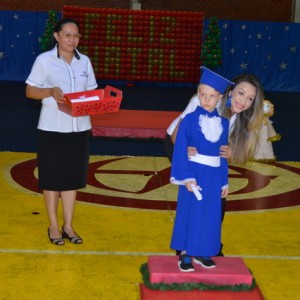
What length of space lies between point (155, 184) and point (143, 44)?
11.3m

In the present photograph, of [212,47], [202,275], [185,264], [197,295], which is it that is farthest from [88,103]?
[212,47]

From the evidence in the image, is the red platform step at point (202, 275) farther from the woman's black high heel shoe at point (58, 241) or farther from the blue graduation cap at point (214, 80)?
the blue graduation cap at point (214, 80)

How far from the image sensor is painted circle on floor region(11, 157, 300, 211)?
727cm

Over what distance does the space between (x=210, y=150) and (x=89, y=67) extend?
1566 mm

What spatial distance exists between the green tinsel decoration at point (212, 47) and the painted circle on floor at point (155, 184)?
8.97m

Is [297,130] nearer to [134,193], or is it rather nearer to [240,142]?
[134,193]

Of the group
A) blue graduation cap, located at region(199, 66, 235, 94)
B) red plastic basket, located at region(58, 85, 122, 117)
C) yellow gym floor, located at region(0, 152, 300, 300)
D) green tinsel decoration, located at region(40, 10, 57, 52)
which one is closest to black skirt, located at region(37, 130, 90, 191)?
red plastic basket, located at region(58, 85, 122, 117)

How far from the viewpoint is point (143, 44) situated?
1875 centimetres

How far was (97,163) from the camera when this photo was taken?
8.88 metres

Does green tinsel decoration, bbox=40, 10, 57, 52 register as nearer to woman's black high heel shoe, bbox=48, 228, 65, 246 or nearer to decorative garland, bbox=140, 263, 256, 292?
woman's black high heel shoe, bbox=48, 228, 65, 246

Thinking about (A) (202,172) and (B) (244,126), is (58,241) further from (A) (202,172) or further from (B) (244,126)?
(B) (244,126)

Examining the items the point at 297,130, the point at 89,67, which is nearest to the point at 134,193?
the point at 89,67

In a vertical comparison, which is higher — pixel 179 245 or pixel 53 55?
pixel 53 55

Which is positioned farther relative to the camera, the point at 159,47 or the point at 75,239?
the point at 159,47
